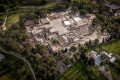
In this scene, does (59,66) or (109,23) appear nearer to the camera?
(59,66)

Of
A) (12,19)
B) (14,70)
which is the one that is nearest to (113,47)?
(14,70)

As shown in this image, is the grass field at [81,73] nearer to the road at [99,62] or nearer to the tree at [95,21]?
the road at [99,62]

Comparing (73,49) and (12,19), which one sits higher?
(12,19)

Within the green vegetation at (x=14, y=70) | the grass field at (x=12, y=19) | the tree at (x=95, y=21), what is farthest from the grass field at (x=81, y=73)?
the grass field at (x=12, y=19)

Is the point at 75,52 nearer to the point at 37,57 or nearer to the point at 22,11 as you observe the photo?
the point at 37,57

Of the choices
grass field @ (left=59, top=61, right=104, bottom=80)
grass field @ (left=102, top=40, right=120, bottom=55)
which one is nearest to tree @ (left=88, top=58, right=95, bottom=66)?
grass field @ (left=59, top=61, right=104, bottom=80)

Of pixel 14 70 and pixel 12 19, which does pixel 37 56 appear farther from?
pixel 12 19

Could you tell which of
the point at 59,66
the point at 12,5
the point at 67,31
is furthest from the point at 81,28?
the point at 12,5
